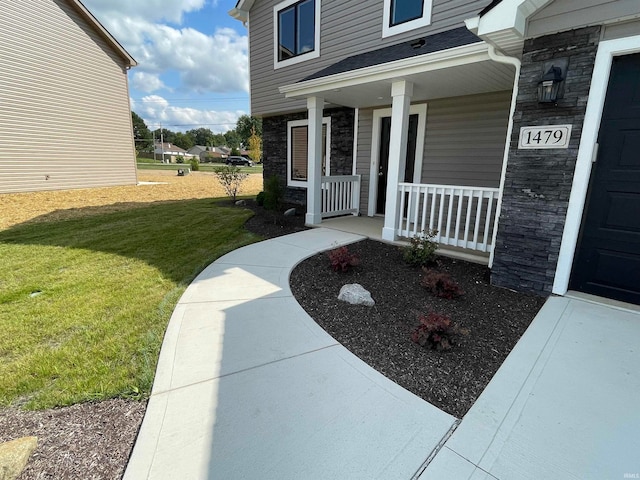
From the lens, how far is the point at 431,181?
629 cm

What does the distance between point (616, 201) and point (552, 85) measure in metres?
1.27

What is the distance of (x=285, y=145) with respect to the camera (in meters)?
9.54

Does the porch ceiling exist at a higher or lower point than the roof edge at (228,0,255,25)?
lower

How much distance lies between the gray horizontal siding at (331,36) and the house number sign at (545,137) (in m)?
3.22

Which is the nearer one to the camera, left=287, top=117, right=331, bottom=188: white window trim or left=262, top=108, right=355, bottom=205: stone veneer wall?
left=262, top=108, right=355, bottom=205: stone veneer wall

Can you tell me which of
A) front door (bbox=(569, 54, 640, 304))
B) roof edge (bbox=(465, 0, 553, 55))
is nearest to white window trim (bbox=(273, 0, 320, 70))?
roof edge (bbox=(465, 0, 553, 55))

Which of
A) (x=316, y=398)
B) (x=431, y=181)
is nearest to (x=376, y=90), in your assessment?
(x=431, y=181)

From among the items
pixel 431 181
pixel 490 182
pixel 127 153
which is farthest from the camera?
pixel 127 153

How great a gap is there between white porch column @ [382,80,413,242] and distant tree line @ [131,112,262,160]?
190 ft

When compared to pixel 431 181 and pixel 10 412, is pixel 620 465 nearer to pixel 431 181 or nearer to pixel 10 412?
pixel 10 412

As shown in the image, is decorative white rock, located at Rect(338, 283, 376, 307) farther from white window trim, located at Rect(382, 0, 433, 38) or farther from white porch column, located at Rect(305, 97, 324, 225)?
white window trim, located at Rect(382, 0, 433, 38)

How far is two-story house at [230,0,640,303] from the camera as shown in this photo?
9.77ft

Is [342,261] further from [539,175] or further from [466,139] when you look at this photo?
[466,139]

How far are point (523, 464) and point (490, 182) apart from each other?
16.1 ft
